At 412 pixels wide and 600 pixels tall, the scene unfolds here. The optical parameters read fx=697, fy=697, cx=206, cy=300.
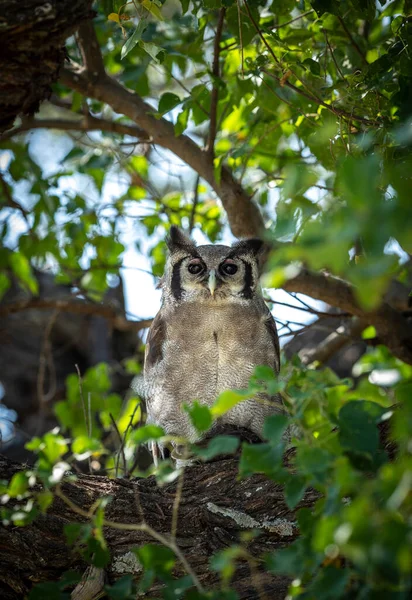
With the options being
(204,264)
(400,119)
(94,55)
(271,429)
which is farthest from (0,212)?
(271,429)

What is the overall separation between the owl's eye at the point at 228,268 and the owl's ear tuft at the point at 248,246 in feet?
0.30

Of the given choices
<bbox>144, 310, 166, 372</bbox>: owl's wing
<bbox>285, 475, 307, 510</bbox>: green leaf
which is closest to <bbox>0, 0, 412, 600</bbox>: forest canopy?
<bbox>285, 475, 307, 510</bbox>: green leaf

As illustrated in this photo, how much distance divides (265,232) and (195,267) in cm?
208

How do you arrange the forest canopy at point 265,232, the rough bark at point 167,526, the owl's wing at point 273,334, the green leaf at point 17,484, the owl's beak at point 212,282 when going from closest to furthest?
the forest canopy at point 265,232, the green leaf at point 17,484, the rough bark at point 167,526, the owl's beak at point 212,282, the owl's wing at point 273,334

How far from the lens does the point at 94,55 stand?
4.32 meters

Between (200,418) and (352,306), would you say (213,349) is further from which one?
(200,418)

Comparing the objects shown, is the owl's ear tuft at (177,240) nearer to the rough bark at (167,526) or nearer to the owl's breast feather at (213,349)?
the owl's breast feather at (213,349)

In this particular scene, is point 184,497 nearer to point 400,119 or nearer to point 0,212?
point 400,119

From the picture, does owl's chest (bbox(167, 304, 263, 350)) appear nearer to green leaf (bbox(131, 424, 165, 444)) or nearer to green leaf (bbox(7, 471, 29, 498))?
green leaf (bbox(7, 471, 29, 498))

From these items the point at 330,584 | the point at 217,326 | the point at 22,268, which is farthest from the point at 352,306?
the point at 330,584

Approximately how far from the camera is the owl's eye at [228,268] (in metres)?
4.02

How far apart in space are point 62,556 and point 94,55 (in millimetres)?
2968

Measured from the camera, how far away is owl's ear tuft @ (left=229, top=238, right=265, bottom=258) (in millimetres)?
4098

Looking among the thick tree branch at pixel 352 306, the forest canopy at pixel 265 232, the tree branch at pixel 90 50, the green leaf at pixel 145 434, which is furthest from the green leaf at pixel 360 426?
the tree branch at pixel 90 50
